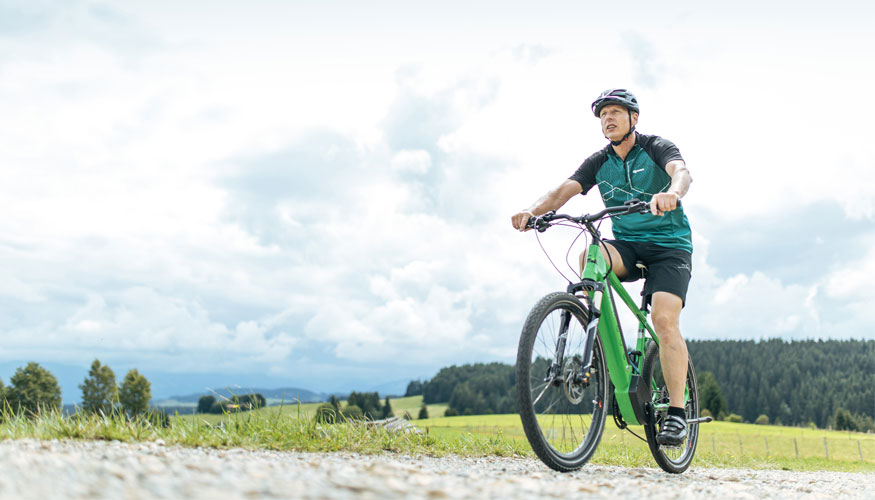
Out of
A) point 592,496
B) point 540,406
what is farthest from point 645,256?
point 592,496

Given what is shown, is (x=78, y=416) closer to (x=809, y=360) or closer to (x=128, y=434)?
(x=128, y=434)

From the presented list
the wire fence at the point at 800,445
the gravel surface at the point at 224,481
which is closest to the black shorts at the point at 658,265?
the gravel surface at the point at 224,481

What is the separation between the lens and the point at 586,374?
4668 millimetres

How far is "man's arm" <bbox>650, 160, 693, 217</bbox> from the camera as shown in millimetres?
4516

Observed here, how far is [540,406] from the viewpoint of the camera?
14.6 ft

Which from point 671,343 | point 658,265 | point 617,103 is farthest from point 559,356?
point 617,103

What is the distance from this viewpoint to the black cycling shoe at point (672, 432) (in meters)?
5.18

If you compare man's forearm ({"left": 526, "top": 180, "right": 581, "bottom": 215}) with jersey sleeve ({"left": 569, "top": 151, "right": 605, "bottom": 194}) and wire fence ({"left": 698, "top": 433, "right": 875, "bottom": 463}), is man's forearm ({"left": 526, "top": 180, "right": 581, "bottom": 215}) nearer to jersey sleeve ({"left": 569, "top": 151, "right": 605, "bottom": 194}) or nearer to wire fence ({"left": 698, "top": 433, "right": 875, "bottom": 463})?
jersey sleeve ({"left": 569, "top": 151, "right": 605, "bottom": 194})

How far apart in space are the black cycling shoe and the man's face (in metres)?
2.48

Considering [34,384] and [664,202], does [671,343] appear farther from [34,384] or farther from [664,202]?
[34,384]

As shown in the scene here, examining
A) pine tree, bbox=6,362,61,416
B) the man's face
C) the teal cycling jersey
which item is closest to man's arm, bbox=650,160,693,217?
the teal cycling jersey

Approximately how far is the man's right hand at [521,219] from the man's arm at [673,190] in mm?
986

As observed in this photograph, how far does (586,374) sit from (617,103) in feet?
7.76

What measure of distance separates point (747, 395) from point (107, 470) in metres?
134
